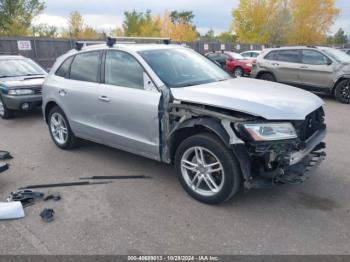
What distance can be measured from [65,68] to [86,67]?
62 cm

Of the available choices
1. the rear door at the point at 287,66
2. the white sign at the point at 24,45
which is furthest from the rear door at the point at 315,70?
the white sign at the point at 24,45

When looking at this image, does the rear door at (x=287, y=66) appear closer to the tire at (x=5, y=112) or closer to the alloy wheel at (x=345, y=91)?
the alloy wheel at (x=345, y=91)

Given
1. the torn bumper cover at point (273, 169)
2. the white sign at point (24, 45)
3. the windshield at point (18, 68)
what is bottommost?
the torn bumper cover at point (273, 169)

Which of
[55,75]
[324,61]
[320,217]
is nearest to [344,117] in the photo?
[324,61]

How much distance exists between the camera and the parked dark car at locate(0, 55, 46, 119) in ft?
25.4

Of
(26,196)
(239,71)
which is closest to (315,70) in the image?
(239,71)

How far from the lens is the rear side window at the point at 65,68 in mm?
5289

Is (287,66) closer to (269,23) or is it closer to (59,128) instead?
(59,128)

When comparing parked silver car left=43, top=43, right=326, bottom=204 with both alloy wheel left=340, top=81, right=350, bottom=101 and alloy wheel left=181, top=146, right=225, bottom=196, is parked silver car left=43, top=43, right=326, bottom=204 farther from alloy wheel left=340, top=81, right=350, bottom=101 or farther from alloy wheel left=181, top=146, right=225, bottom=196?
alloy wheel left=340, top=81, right=350, bottom=101

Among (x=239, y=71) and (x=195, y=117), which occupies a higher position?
(x=195, y=117)

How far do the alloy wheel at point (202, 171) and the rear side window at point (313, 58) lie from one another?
7.82 meters

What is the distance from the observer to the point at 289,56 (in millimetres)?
10812

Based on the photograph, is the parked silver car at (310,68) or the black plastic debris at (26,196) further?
the parked silver car at (310,68)

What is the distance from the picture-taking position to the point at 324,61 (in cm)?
986
